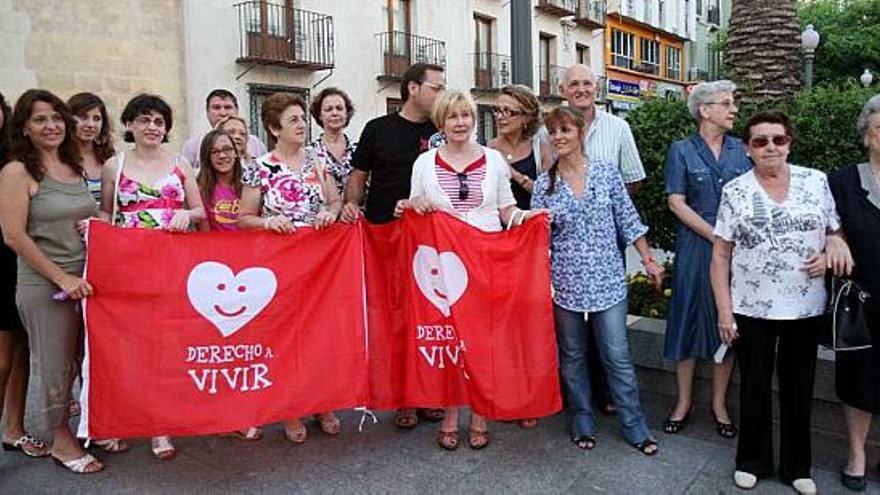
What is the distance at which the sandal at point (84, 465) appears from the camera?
3.85 m

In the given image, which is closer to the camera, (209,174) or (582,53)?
(209,174)

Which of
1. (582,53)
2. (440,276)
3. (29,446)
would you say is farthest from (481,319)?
(582,53)

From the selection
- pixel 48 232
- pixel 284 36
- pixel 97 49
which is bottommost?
pixel 48 232

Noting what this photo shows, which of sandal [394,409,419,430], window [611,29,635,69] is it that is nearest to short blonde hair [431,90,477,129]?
sandal [394,409,419,430]

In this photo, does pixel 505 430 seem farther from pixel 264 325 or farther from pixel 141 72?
pixel 141 72

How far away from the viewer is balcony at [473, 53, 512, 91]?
24894 mm

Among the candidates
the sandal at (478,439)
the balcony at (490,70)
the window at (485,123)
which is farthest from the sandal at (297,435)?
the balcony at (490,70)

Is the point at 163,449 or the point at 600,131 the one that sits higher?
the point at 600,131

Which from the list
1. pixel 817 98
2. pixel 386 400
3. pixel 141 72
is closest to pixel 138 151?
pixel 386 400

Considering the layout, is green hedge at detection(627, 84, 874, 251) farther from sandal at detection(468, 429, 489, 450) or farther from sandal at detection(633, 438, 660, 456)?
sandal at detection(468, 429, 489, 450)

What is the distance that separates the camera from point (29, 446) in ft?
13.4

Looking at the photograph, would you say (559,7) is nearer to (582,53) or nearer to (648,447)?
(582,53)

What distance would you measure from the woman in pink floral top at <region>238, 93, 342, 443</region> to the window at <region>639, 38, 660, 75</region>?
3698 centimetres

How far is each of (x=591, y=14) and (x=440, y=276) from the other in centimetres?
3099
